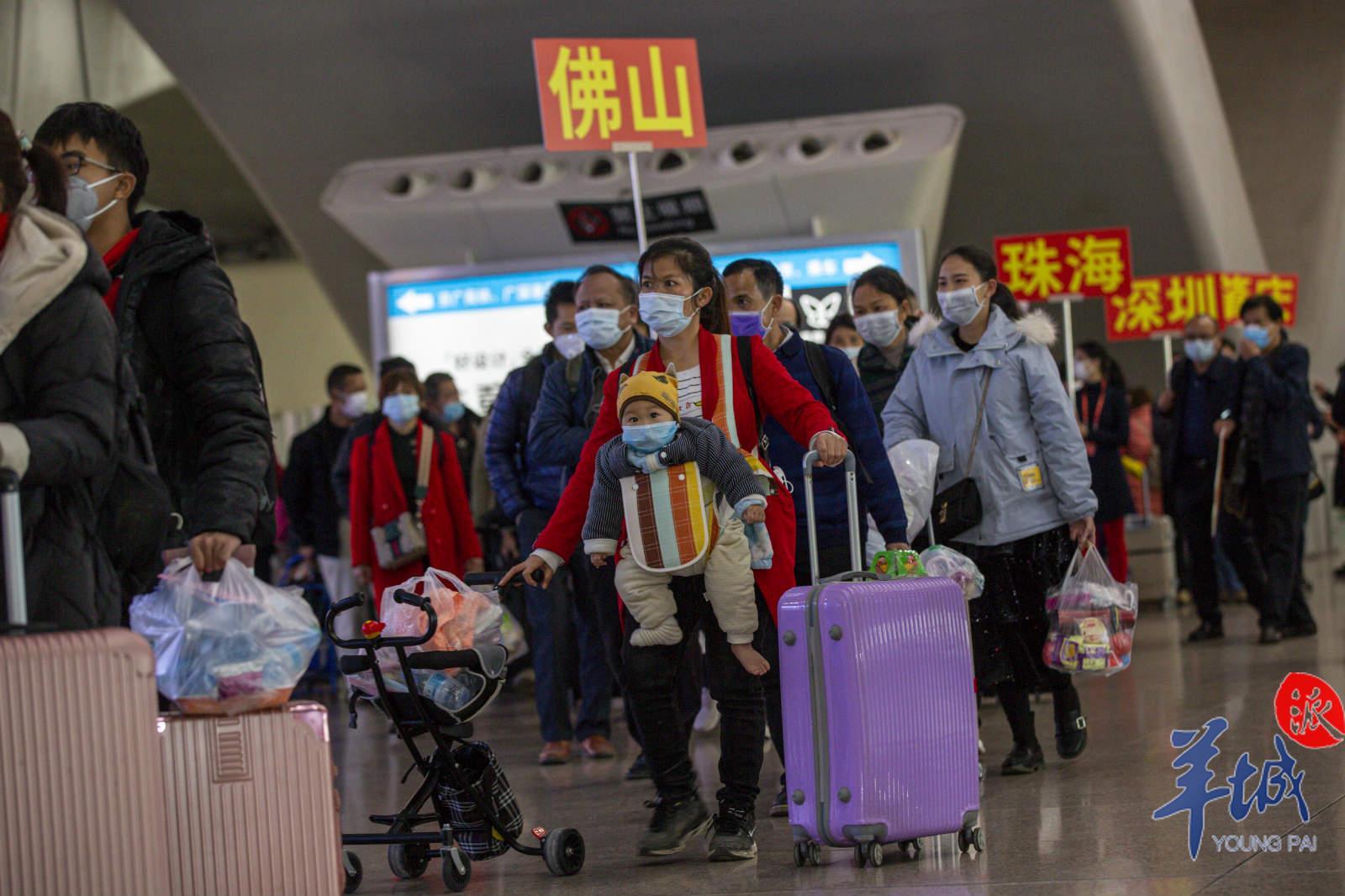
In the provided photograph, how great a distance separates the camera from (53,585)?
321 cm

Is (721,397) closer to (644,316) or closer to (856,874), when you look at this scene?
(644,316)

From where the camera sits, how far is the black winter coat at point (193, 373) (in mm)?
3637

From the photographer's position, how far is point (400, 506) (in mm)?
8750

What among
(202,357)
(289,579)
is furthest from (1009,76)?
(202,357)

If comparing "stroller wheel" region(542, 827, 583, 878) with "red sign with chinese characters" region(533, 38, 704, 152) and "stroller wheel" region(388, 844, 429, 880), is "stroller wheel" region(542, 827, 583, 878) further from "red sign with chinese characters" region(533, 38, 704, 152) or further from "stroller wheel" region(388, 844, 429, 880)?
"red sign with chinese characters" region(533, 38, 704, 152)

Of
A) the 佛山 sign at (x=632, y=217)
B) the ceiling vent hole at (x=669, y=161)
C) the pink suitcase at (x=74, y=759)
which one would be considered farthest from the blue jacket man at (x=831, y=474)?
the ceiling vent hole at (x=669, y=161)

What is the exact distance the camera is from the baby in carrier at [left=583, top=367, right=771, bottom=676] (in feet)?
15.3

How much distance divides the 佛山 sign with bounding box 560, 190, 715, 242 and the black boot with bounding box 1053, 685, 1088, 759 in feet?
26.9

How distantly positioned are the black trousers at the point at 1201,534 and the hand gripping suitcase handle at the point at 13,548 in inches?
359

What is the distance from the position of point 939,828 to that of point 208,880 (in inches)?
79.4

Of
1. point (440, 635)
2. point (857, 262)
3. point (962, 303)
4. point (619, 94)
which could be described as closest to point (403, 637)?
point (440, 635)

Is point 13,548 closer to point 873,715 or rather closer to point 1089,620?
point 873,715

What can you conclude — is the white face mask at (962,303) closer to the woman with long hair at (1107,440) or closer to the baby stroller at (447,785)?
the baby stroller at (447,785)

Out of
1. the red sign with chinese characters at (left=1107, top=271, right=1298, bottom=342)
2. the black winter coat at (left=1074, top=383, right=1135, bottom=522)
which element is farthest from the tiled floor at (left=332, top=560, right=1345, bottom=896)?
→ the red sign with chinese characters at (left=1107, top=271, right=1298, bottom=342)
